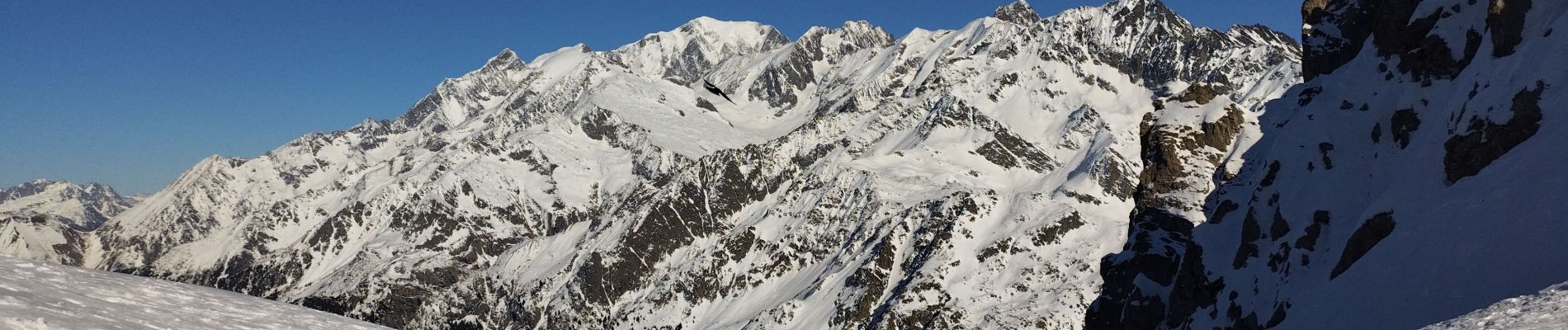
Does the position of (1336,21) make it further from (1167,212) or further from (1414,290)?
(1414,290)

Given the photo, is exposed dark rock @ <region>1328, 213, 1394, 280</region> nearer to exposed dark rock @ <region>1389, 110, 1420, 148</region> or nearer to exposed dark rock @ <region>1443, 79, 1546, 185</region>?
exposed dark rock @ <region>1443, 79, 1546, 185</region>

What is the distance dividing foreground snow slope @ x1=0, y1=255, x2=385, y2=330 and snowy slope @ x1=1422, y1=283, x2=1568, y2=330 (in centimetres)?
3418

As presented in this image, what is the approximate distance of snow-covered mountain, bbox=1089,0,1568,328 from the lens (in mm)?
52125

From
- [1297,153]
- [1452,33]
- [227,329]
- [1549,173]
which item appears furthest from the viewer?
[1297,153]

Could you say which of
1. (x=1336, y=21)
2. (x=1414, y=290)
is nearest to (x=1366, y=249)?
(x=1414, y=290)

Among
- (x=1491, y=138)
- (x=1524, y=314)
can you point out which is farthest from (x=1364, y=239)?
(x=1524, y=314)

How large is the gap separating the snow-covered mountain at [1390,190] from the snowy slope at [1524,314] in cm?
695

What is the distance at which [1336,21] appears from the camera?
326 feet

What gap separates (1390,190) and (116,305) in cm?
6836

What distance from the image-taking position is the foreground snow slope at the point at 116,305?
2180cm

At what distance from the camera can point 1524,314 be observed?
34812mm

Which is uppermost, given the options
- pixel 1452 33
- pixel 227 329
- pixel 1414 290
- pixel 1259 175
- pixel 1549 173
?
pixel 1452 33

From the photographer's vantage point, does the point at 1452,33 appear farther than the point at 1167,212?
No

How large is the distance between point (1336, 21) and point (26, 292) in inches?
4040
